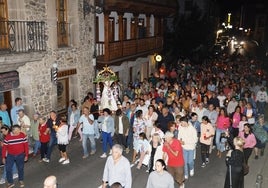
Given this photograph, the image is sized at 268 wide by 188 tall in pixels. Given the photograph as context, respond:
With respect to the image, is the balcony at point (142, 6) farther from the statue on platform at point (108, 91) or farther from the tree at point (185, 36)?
the statue on platform at point (108, 91)

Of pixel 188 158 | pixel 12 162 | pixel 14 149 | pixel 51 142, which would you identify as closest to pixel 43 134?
pixel 51 142

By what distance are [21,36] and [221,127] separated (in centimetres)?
822

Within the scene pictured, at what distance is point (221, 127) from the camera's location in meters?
12.3

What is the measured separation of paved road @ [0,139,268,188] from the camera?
33.6 feet

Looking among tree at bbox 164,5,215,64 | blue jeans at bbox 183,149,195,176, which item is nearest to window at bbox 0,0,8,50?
blue jeans at bbox 183,149,195,176

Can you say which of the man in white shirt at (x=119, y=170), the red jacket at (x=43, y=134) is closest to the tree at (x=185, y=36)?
the red jacket at (x=43, y=134)

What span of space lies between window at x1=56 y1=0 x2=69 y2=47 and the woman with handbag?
Answer: 1017 cm

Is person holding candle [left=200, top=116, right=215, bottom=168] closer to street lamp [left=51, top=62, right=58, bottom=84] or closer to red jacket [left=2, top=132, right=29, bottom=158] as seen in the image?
red jacket [left=2, top=132, right=29, bottom=158]

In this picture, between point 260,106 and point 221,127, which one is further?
point 260,106

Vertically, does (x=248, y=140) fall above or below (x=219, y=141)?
above

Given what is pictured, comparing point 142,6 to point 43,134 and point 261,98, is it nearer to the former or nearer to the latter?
point 261,98

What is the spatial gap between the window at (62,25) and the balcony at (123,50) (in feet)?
8.96

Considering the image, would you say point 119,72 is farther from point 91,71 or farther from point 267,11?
point 267,11

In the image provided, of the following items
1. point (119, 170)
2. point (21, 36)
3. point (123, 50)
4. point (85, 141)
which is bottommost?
point (85, 141)
